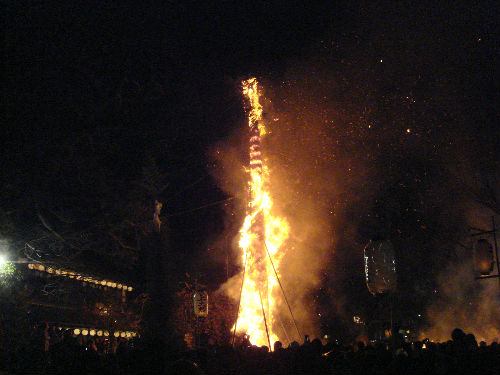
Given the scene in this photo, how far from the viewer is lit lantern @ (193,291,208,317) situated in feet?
43.5

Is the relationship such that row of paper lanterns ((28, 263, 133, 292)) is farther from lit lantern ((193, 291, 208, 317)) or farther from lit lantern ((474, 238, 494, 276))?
lit lantern ((474, 238, 494, 276))

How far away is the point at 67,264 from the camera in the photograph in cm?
1155

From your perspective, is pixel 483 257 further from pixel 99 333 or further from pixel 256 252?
pixel 99 333

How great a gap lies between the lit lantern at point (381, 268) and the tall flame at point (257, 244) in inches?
194

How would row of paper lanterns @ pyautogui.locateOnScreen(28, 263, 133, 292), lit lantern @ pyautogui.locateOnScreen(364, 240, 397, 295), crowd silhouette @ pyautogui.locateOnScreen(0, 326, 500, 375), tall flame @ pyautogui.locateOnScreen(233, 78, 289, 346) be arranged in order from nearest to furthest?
crowd silhouette @ pyautogui.locateOnScreen(0, 326, 500, 375) < lit lantern @ pyautogui.locateOnScreen(364, 240, 397, 295) < row of paper lanterns @ pyautogui.locateOnScreen(28, 263, 133, 292) < tall flame @ pyautogui.locateOnScreen(233, 78, 289, 346)

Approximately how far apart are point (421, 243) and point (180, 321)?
335 inches

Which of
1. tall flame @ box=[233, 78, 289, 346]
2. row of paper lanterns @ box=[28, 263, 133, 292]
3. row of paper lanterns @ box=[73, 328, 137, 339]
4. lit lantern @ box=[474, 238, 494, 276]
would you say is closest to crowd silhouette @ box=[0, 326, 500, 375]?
row of paper lanterns @ box=[28, 263, 133, 292]

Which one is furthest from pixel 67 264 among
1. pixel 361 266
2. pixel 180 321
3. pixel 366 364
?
pixel 361 266

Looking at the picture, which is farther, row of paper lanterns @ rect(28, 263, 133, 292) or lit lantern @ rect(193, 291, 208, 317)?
lit lantern @ rect(193, 291, 208, 317)

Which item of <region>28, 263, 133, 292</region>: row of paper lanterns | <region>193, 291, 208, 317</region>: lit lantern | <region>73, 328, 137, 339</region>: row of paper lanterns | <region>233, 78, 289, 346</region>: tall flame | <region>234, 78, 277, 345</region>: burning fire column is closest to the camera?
<region>28, 263, 133, 292</region>: row of paper lanterns

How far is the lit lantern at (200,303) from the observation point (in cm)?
1326

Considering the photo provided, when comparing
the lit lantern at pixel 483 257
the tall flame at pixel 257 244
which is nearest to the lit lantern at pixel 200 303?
the tall flame at pixel 257 244

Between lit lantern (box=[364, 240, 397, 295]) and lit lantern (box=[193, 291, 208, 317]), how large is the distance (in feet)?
17.0

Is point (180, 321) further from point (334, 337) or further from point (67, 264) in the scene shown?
point (334, 337)
